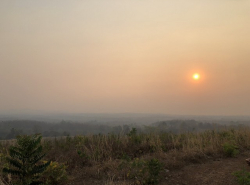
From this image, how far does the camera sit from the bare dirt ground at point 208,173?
407cm

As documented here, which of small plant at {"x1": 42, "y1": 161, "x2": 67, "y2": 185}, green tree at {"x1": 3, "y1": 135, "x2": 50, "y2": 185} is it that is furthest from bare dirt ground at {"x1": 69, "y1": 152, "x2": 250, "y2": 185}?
green tree at {"x1": 3, "y1": 135, "x2": 50, "y2": 185}

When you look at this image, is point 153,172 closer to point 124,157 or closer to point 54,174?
point 124,157

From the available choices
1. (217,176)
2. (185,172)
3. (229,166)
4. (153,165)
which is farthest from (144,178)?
(229,166)

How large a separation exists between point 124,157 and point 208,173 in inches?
94.6

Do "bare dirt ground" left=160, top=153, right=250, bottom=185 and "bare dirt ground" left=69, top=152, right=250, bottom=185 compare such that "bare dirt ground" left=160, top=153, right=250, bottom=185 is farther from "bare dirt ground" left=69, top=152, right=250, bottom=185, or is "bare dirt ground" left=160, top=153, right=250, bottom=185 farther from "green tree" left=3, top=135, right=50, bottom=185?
"green tree" left=3, top=135, right=50, bottom=185

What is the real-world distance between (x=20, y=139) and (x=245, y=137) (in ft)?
28.5

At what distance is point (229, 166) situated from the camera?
502cm

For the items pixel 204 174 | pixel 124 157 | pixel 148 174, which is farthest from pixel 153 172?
pixel 124 157

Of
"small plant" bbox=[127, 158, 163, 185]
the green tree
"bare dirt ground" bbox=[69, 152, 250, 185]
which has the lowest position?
"bare dirt ground" bbox=[69, 152, 250, 185]

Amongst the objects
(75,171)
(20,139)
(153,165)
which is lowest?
(75,171)

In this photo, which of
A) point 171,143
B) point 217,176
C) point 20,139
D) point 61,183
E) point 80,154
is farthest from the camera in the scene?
point 171,143

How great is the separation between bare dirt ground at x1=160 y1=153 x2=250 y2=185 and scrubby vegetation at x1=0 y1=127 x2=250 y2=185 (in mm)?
261

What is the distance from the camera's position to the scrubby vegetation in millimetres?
4137

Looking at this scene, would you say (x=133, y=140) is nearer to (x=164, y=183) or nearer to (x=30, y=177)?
(x=164, y=183)
